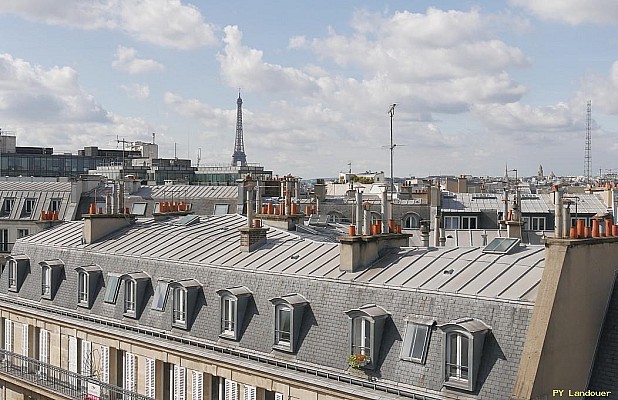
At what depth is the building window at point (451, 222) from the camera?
61.1 metres

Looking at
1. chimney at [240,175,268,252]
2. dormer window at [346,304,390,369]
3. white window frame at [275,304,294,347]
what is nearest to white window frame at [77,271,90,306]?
chimney at [240,175,268,252]

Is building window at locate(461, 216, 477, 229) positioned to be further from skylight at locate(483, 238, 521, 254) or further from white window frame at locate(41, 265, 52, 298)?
skylight at locate(483, 238, 521, 254)

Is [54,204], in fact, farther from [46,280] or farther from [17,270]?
[46,280]

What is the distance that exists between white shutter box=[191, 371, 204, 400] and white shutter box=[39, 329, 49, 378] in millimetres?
9402

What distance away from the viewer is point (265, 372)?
24.7 metres

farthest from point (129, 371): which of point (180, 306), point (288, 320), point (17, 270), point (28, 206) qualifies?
point (28, 206)

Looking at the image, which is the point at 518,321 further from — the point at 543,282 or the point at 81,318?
the point at 81,318

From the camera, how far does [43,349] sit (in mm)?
34438

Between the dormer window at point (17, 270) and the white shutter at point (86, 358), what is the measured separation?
6.59m

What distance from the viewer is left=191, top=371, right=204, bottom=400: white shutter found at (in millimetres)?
27125

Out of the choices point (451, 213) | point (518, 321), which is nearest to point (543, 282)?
point (518, 321)

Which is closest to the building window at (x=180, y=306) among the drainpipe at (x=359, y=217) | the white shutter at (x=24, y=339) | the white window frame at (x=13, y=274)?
the drainpipe at (x=359, y=217)

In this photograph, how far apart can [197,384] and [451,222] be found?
3690cm

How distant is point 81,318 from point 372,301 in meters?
13.7
